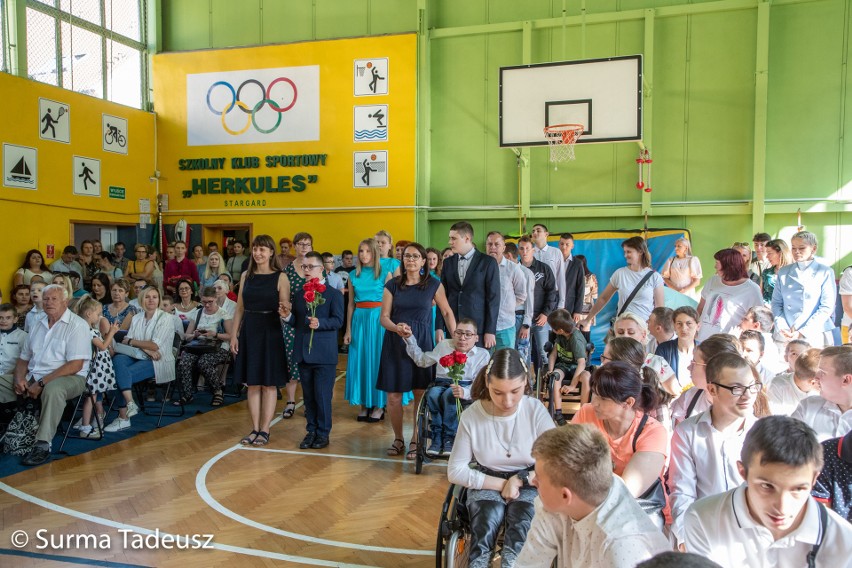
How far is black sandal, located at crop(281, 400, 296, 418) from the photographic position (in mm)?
7129

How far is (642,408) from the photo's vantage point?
9.30ft

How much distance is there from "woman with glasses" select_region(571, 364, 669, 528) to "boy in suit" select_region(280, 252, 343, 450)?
3273 mm

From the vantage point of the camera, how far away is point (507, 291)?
6.66 metres

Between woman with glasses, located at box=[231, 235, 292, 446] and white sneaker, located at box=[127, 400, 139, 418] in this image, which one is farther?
white sneaker, located at box=[127, 400, 139, 418]

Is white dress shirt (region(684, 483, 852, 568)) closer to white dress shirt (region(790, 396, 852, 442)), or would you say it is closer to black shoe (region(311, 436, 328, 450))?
white dress shirt (region(790, 396, 852, 442))

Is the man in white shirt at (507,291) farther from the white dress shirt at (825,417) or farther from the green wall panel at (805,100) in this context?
the green wall panel at (805,100)

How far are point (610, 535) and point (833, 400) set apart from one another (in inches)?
61.2

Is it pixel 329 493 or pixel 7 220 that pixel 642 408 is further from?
pixel 7 220

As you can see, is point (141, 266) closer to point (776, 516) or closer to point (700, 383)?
point (700, 383)

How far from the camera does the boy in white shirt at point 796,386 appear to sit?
3447mm

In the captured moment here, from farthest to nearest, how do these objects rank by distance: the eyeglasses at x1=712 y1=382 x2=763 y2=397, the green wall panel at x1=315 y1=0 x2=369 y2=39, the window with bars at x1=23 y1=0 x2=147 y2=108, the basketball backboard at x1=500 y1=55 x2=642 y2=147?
1. the green wall panel at x1=315 y1=0 x2=369 y2=39
2. the window with bars at x1=23 y1=0 x2=147 y2=108
3. the basketball backboard at x1=500 y1=55 x2=642 y2=147
4. the eyeglasses at x1=712 y1=382 x2=763 y2=397

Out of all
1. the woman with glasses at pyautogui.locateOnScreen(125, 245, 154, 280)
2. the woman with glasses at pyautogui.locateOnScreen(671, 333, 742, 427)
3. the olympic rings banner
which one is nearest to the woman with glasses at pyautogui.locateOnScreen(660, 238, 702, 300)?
the woman with glasses at pyautogui.locateOnScreen(671, 333, 742, 427)

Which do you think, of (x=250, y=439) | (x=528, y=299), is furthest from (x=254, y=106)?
(x=250, y=439)

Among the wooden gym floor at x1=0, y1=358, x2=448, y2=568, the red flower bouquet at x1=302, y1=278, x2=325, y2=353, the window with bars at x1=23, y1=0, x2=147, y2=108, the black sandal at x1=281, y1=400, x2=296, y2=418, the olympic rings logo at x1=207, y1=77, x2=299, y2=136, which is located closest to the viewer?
the wooden gym floor at x1=0, y1=358, x2=448, y2=568
